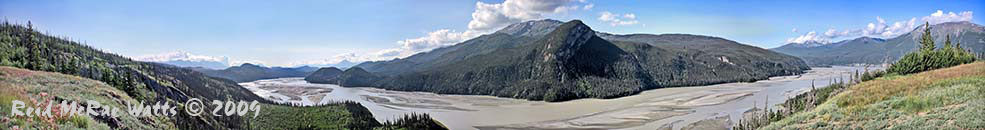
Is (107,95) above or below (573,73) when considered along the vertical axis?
below

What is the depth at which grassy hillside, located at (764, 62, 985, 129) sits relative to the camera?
73.7ft

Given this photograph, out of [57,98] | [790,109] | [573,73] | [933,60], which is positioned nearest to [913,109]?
[790,109]

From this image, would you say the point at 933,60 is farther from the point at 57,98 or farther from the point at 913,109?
the point at 57,98

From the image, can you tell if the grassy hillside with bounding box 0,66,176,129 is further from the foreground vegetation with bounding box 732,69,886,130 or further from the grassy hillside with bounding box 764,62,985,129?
the foreground vegetation with bounding box 732,69,886,130

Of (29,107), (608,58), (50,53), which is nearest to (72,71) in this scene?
(50,53)

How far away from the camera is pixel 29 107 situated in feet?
44.8

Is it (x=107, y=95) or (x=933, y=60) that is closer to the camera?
(x=107, y=95)

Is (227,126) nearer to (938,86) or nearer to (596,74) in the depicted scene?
(938,86)

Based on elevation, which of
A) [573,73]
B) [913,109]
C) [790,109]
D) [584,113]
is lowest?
[584,113]

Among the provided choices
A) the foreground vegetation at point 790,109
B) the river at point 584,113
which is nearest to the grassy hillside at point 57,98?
the foreground vegetation at point 790,109

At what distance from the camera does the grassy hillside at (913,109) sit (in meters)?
22.5

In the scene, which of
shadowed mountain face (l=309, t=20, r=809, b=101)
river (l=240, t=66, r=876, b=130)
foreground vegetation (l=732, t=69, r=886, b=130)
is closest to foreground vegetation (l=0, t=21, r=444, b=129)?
river (l=240, t=66, r=876, b=130)

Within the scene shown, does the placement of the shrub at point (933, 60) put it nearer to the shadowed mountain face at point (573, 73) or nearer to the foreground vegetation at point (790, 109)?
the foreground vegetation at point (790, 109)

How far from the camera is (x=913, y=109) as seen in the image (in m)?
26.5
